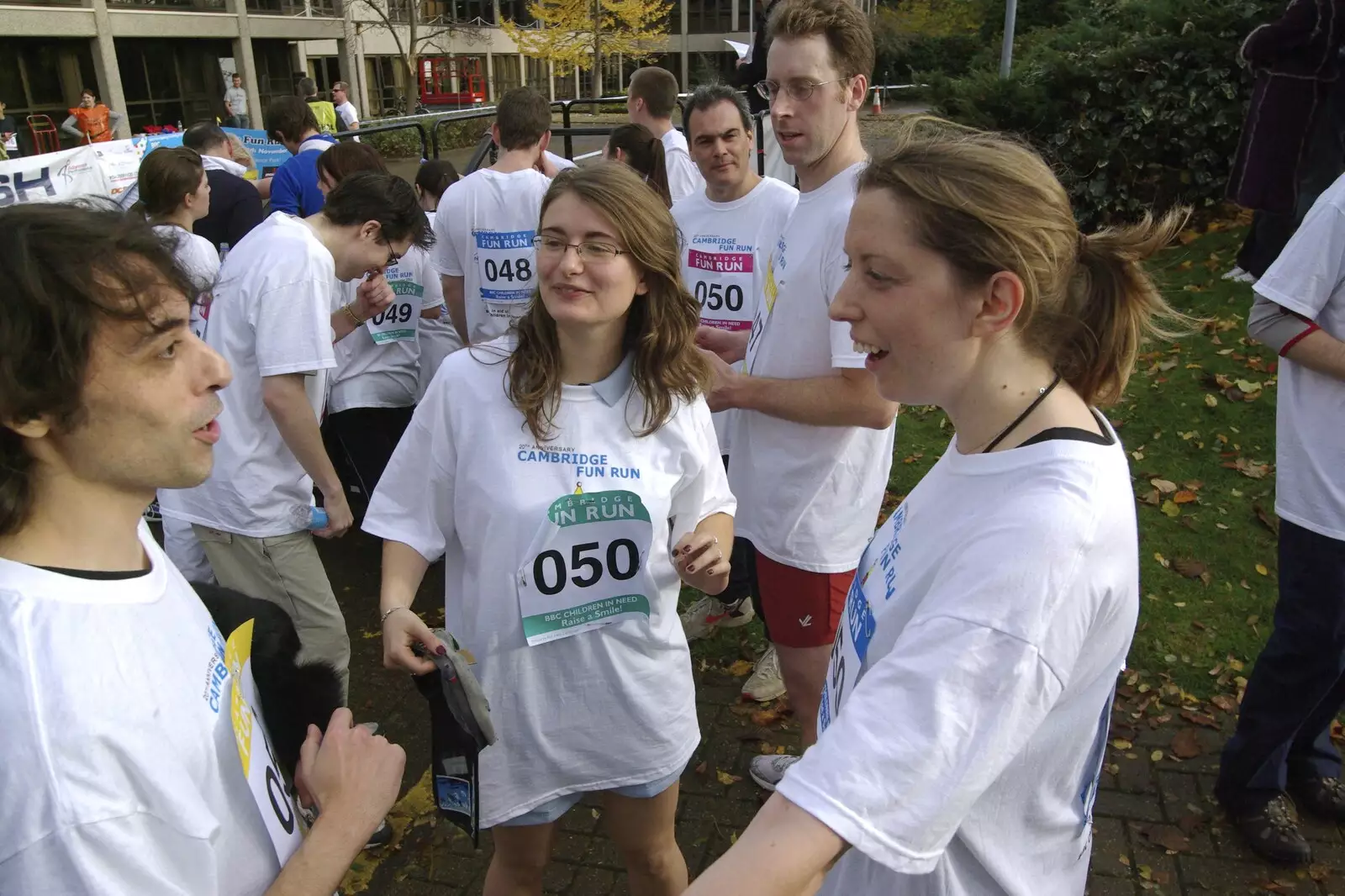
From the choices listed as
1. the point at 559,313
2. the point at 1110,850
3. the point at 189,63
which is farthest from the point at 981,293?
the point at 189,63

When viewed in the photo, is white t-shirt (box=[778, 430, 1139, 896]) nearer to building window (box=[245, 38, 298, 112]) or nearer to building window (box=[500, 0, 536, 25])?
building window (box=[245, 38, 298, 112])

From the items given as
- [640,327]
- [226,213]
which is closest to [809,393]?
[640,327]

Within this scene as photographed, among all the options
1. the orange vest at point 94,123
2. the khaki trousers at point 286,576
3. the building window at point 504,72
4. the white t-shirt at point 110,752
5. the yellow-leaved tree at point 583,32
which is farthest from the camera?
the building window at point 504,72

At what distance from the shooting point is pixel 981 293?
1379mm

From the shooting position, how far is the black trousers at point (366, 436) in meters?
4.84

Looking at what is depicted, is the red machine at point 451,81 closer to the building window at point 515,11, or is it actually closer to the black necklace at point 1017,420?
the building window at point 515,11

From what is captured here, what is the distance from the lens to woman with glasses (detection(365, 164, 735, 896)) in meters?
2.22

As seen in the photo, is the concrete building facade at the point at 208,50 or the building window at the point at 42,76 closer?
the building window at the point at 42,76

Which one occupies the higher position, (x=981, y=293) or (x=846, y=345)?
(x=981, y=293)

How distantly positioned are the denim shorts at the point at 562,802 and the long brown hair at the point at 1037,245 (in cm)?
149

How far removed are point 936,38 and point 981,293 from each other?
32327mm

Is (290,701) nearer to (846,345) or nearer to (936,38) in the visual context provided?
(846,345)

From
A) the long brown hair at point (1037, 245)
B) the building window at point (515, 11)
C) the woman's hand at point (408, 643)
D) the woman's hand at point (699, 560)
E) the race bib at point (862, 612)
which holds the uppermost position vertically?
the building window at point (515, 11)

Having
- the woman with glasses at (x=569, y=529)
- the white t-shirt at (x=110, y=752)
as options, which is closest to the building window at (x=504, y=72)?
the woman with glasses at (x=569, y=529)
